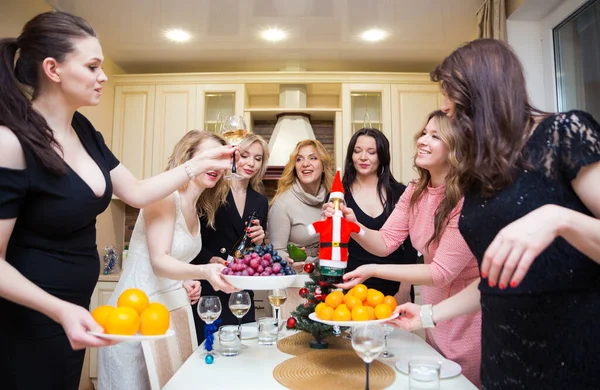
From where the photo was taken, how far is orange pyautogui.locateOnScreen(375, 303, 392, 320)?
1.17 metres

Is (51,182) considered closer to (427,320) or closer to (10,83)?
(10,83)

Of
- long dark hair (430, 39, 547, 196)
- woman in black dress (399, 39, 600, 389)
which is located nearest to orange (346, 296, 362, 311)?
woman in black dress (399, 39, 600, 389)

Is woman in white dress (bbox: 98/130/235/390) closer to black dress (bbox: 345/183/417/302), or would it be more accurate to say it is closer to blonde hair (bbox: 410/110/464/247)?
blonde hair (bbox: 410/110/464/247)

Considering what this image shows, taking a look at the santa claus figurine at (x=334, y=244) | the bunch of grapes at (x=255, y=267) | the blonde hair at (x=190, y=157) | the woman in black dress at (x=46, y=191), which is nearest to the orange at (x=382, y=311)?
the santa claus figurine at (x=334, y=244)

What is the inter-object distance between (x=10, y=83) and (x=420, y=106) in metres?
3.25

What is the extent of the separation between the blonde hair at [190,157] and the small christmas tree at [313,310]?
66 cm

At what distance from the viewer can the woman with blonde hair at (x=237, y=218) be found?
227cm

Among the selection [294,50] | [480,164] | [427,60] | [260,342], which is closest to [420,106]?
[427,60]

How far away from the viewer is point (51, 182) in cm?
100

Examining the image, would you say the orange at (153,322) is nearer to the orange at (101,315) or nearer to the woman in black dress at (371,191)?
the orange at (101,315)

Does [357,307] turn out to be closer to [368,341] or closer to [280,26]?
[368,341]

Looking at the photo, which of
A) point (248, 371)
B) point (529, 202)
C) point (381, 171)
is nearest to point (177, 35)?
point (381, 171)

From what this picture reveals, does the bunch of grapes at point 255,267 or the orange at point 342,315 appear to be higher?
the bunch of grapes at point 255,267

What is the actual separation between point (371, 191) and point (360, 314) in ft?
4.78
